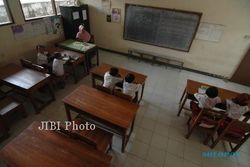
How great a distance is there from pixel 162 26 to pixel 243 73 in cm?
276

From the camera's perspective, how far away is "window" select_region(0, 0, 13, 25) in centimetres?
313

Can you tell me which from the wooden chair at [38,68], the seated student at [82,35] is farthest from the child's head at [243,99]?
the seated student at [82,35]

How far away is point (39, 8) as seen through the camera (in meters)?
3.94

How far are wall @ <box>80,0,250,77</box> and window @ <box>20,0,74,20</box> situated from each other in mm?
1193

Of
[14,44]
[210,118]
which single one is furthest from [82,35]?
[210,118]

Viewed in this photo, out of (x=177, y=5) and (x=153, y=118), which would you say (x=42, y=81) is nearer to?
(x=153, y=118)

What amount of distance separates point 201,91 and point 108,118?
6.20 ft

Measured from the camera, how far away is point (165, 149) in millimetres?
2572

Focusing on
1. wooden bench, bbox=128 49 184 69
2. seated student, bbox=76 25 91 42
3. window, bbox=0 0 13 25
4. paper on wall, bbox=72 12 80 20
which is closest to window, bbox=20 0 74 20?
window, bbox=0 0 13 25

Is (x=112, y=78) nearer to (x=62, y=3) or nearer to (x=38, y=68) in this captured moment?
(x=38, y=68)

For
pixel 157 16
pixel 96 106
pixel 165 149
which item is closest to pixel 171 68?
pixel 157 16

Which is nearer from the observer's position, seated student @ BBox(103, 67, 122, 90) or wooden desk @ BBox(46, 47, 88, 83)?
seated student @ BBox(103, 67, 122, 90)

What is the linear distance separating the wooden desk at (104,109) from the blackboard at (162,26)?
3.16m

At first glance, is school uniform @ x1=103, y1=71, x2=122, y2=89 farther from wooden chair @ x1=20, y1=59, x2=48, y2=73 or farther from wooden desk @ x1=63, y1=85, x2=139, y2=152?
wooden chair @ x1=20, y1=59, x2=48, y2=73
